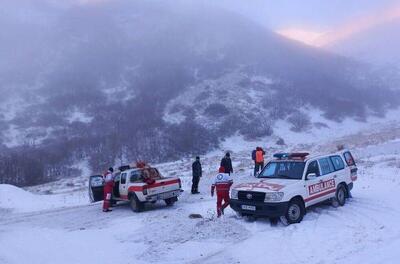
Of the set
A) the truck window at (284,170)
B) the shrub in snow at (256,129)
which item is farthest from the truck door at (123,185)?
the shrub in snow at (256,129)

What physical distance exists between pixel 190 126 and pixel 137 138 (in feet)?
31.9

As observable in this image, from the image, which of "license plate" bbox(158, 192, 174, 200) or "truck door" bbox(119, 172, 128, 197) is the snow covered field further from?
"truck door" bbox(119, 172, 128, 197)

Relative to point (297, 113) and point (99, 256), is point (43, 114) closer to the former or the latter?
point (297, 113)

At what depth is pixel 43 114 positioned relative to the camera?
78125mm

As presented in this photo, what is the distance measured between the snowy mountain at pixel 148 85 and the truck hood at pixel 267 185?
126 feet

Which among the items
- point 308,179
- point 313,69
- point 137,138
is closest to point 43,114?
point 137,138

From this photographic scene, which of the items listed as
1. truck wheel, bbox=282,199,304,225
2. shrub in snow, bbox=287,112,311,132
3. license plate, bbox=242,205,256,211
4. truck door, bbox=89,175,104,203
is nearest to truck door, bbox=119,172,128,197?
truck door, bbox=89,175,104,203

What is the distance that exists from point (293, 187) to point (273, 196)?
2.41 feet

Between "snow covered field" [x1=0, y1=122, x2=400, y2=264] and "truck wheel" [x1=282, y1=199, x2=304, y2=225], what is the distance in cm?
25

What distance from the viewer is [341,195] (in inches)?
570

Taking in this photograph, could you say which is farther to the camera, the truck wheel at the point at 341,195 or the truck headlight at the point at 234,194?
the truck wheel at the point at 341,195

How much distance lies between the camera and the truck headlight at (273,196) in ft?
39.6

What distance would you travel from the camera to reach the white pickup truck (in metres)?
A: 16.6

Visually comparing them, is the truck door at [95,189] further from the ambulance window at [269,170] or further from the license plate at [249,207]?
the license plate at [249,207]
